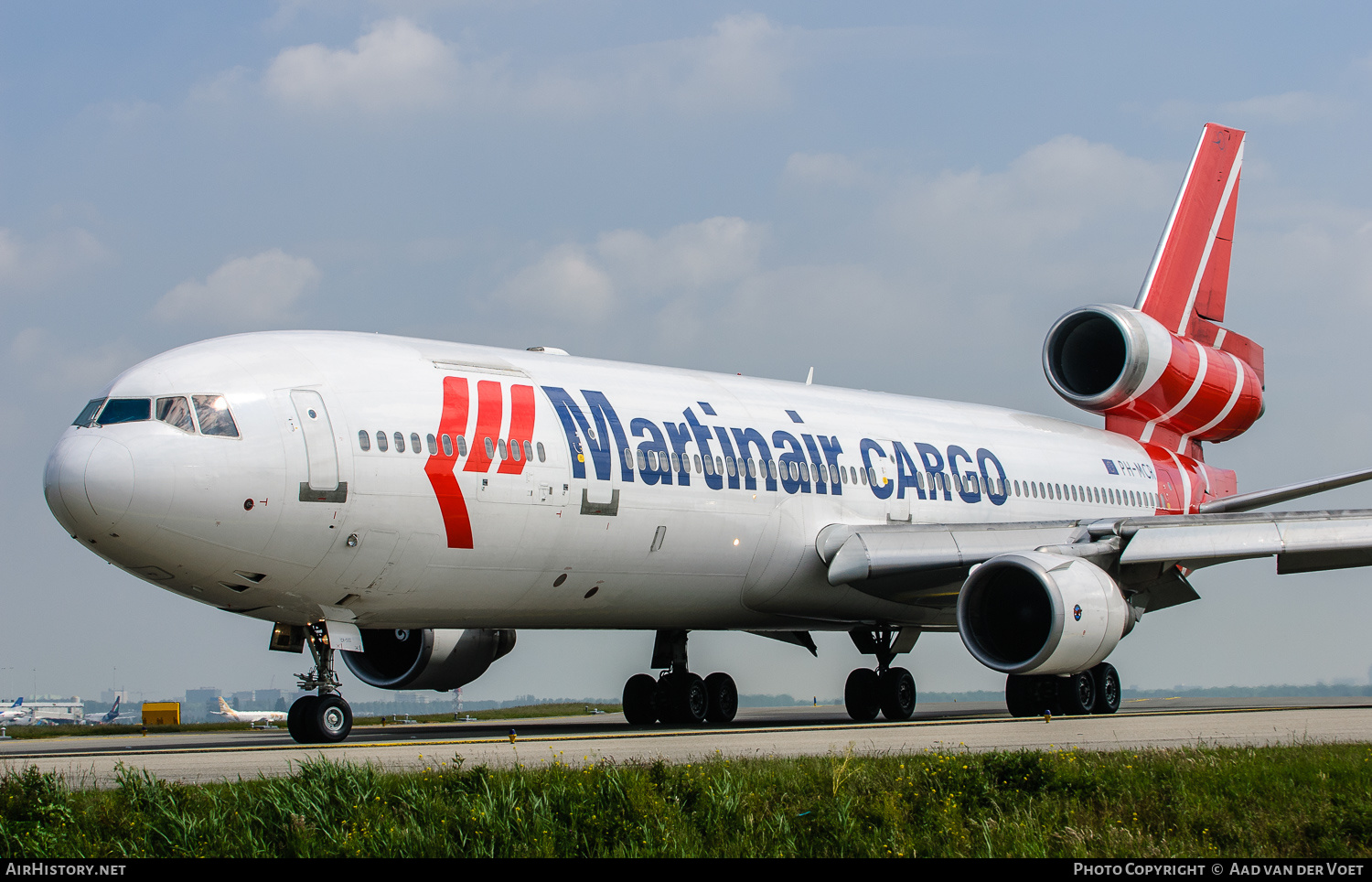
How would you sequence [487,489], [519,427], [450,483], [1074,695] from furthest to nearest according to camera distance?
[1074,695] → [519,427] → [487,489] → [450,483]

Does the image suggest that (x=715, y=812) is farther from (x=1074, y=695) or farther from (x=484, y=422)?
(x=1074, y=695)

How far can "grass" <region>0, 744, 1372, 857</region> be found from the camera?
284 inches

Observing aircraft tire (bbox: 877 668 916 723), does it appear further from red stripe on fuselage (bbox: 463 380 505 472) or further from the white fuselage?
red stripe on fuselage (bbox: 463 380 505 472)

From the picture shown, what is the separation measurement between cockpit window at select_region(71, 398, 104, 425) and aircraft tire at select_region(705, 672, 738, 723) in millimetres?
9737

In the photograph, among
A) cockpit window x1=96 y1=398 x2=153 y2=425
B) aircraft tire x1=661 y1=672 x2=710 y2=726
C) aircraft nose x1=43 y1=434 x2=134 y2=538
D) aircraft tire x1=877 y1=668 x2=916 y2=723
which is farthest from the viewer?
aircraft tire x1=877 y1=668 x2=916 y2=723

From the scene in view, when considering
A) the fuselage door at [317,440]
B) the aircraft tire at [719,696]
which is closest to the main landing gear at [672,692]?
the aircraft tire at [719,696]

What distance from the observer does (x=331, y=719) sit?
531 inches

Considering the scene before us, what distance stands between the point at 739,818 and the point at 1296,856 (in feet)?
9.64

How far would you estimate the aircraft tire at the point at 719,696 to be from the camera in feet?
65.4

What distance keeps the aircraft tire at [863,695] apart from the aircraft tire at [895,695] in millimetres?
68

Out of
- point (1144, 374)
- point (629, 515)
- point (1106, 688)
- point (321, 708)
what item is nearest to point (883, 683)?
point (1106, 688)

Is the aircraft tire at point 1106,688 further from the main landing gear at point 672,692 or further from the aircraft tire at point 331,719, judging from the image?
the aircraft tire at point 331,719

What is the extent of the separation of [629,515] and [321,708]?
13.9 feet

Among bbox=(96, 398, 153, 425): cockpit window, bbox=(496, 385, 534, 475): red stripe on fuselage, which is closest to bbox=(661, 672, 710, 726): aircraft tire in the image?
bbox=(496, 385, 534, 475): red stripe on fuselage
